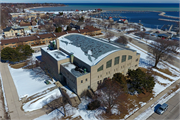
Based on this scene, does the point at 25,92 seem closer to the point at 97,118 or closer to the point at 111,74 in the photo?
the point at 97,118

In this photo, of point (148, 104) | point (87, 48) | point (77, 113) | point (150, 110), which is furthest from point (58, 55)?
point (150, 110)

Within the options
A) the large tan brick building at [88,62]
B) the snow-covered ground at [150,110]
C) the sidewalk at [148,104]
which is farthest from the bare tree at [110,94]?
the snow-covered ground at [150,110]

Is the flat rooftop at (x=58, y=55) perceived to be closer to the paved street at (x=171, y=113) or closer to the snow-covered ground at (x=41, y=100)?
the snow-covered ground at (x=41, y=100)

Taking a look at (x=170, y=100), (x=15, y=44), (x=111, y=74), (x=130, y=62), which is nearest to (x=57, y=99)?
(x=111, y=74)

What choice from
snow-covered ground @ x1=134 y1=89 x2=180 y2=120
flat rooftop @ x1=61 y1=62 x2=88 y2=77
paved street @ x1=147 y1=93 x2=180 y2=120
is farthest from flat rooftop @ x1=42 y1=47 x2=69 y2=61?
paved street @ x1=147 y1=93 x2=180 y2=120

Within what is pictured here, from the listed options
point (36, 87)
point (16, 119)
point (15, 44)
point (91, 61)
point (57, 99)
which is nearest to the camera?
point (16, 119)

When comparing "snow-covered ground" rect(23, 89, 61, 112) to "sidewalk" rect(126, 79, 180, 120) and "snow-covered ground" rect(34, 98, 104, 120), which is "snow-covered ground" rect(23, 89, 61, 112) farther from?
"sidewalk" rect(126, 79, 180, 120)

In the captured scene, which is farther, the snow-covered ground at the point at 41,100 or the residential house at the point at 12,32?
the residential house at the point at 12,32

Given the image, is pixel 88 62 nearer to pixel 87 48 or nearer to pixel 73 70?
pixel 73 70
